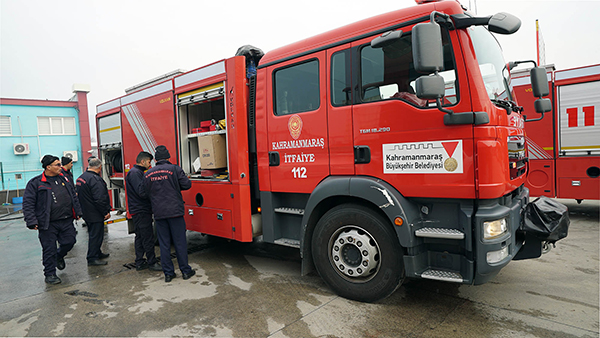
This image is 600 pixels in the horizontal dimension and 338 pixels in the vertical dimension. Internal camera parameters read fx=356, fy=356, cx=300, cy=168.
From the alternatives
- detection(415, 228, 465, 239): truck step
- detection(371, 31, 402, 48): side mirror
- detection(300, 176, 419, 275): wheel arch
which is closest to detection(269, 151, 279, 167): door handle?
detection(300, 176, 419, 275): wheel arch

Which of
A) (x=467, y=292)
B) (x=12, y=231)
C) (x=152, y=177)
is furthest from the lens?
(x=12, y=231)

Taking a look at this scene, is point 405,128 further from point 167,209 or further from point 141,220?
point 141,220

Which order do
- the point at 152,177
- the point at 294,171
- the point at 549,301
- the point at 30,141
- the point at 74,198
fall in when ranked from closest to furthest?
the point at 549,301, the point at 294,171, the point at 152,177, the point at 74,198, the point at 30,141

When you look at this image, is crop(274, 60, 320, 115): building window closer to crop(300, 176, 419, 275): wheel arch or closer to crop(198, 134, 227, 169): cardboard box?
crop(300, 176, 419, 275): wheel arch

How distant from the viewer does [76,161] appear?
21.6 m

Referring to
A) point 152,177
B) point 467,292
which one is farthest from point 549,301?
point 152,177

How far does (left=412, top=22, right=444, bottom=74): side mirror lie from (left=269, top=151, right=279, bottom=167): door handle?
201cm

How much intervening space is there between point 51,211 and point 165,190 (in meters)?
1.63

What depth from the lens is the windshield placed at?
10.4 feet

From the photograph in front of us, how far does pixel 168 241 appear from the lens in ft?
15.1

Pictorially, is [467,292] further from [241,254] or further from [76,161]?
[76,161]

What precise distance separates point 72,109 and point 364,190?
78.4 ft

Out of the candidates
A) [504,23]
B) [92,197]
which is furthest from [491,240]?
[92,197]

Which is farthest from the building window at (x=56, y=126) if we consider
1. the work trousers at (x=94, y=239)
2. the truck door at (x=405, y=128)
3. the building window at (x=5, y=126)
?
the truck door at (x=405, y=128)
